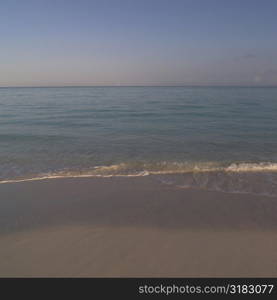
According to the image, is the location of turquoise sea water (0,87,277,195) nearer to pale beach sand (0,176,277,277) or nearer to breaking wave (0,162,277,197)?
breaking wave (0,162,277,197)

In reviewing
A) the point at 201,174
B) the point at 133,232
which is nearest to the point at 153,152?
the point at 201,174

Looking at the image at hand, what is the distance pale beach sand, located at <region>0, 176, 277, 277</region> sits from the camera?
11.0 ft

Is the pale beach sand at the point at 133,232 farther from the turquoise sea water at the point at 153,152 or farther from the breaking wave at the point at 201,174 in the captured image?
the turquoise sea water at the point at 153,152

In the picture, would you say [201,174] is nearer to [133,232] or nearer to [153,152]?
[153,152]

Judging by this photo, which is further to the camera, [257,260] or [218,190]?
[218,190]

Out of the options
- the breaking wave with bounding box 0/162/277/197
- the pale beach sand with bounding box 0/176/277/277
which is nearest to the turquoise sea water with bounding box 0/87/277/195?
the breaking wave with bounding box 0/162/277/197

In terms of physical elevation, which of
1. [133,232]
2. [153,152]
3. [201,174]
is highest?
[153,152]

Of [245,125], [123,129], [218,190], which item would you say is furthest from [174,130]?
[218,190]

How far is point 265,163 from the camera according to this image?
7875 millimetres

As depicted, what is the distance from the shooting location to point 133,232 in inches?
166

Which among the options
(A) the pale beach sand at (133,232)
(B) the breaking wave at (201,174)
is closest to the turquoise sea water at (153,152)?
(B) the breaking wave at (201,174)

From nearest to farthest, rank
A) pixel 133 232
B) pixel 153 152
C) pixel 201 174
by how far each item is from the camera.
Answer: pixel 133 232 < pixel 201 174 < pixel 153 152
